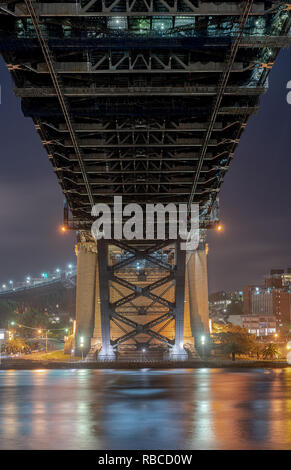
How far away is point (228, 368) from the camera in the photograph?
48.1 metres

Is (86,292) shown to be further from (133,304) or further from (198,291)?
(198,291)

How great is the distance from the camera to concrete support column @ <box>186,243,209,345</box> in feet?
234

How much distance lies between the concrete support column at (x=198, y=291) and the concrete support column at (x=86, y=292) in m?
11.3

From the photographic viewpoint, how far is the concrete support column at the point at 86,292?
7094 centimetres

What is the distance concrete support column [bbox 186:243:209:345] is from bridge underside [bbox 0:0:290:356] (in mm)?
31353

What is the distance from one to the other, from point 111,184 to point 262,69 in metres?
15.8

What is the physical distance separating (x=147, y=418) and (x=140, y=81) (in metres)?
15.1

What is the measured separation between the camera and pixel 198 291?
239 ft

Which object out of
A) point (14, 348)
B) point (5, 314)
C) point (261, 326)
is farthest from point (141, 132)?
point (261, 326)

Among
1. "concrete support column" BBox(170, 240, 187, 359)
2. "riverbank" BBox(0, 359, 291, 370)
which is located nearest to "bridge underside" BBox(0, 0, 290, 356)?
"concrete support column" BBox(170, 240, 187, 359)

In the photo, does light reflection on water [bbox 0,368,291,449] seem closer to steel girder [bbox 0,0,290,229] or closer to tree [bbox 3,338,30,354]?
steel girder [bbox 0,0,290,229]

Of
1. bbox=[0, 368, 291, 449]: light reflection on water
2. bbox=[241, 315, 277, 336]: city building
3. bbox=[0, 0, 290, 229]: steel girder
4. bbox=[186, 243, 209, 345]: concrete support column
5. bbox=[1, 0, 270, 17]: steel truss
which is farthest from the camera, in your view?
bbox=[241, 315, 277, 336]: city building
